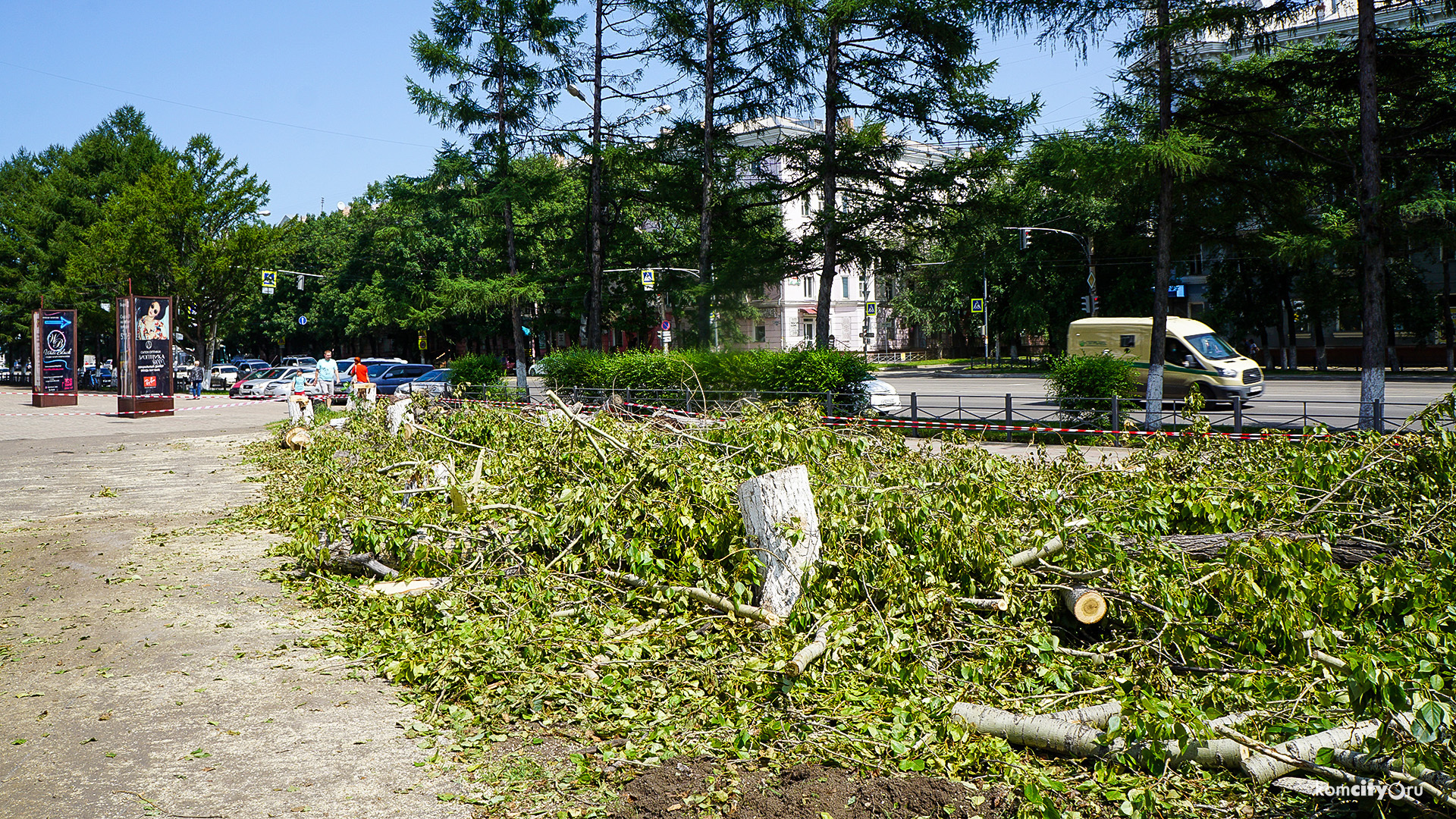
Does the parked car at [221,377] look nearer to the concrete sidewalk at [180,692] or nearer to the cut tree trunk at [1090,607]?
the concrete sidewalk at [180,692]

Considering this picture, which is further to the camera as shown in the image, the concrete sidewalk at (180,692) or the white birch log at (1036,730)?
the white birch log at (1036,730)

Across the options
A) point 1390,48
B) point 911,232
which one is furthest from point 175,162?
point 1390,48

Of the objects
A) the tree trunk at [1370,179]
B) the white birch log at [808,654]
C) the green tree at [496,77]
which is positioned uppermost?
the green tree at [496,77]

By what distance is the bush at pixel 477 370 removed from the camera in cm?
2983

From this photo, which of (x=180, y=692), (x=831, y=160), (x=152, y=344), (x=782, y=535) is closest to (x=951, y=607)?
(x=782, y=535)

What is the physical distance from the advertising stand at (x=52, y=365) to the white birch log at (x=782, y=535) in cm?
3917

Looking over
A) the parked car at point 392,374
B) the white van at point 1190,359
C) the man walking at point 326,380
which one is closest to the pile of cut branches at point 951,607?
the white van at point 1190,359

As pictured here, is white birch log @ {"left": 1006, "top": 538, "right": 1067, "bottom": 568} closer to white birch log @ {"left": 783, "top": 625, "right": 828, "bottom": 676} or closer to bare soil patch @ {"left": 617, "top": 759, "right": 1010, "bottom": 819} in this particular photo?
white birch log @ {"left": 783, "top": 625, "right": 828, "bottom": 676}

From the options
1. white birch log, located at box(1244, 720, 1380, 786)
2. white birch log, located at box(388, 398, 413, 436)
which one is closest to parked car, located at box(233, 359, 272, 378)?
white birch log, located at box(388, 398, 413, 436)

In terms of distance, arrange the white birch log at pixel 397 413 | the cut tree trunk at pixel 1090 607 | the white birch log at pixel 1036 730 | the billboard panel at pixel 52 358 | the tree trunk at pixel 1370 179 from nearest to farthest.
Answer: the white birch log at pixel 1036 730 → the cut tree trunk at pixel 1090 607 → the tree trunk at pixel 1370 179 → the white birch log at pixel 397 413 → the billboard panel at pixel 52 358

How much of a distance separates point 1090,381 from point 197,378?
4144 centimetres

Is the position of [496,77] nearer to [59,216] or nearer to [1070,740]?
[1070,740]

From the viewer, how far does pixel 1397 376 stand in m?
35.4

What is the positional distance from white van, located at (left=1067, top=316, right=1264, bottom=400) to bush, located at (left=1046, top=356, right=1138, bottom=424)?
2812 millimetres
